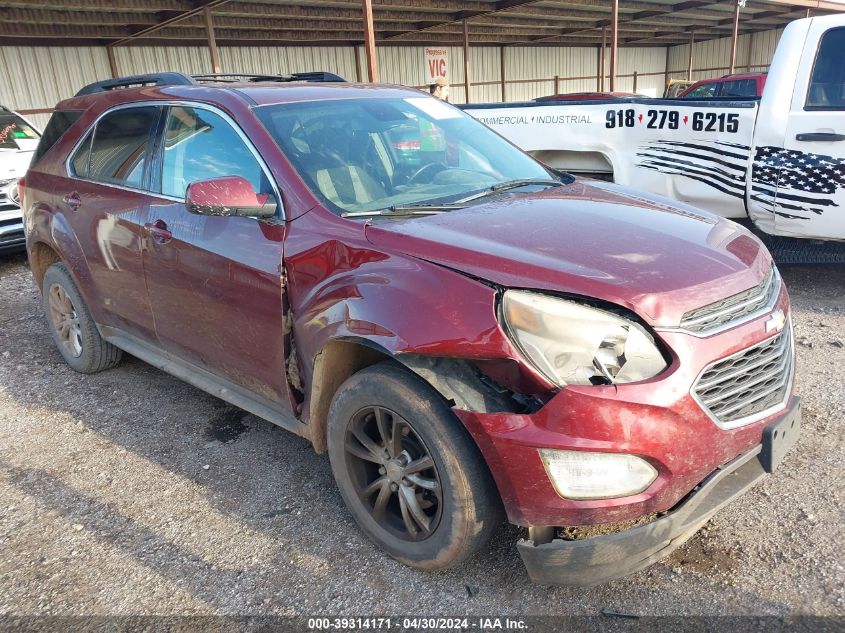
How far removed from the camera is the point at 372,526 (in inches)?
108

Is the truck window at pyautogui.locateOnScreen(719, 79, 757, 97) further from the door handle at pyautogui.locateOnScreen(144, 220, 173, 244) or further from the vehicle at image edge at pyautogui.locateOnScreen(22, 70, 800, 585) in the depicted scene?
the door handle at pyautogui.locateOnScreen(144, 220, 173, 244)

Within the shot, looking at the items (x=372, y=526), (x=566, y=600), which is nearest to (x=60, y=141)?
(x=372, y=526)

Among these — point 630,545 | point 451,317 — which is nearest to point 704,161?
point 451,317

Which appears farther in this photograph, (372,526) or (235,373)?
(235,373)

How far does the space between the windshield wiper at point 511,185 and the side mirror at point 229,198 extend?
851 millimetres

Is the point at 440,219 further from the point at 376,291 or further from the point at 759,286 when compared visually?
the point at 759,286

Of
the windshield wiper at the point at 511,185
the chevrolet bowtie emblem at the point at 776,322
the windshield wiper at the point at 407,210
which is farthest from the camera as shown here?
the windshield wiper at the point at 511,185

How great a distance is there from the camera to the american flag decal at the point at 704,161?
5.38 meters

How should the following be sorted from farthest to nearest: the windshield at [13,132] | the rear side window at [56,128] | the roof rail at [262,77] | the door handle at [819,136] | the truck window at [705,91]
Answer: the truck window at [705,91], the windshield at [13,132], the door handle at [819,136], the rear side window at [56,128], the roof rail at [262,77]

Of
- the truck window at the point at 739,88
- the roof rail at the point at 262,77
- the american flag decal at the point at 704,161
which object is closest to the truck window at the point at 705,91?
the truck window at the point at 739,88

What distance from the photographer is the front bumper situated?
2135mm

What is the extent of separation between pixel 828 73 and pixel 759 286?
3566 mm

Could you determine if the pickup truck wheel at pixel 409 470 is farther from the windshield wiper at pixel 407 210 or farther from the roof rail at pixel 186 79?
the roof rail at pixel 186 79

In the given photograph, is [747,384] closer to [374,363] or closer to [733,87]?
[374,363]
